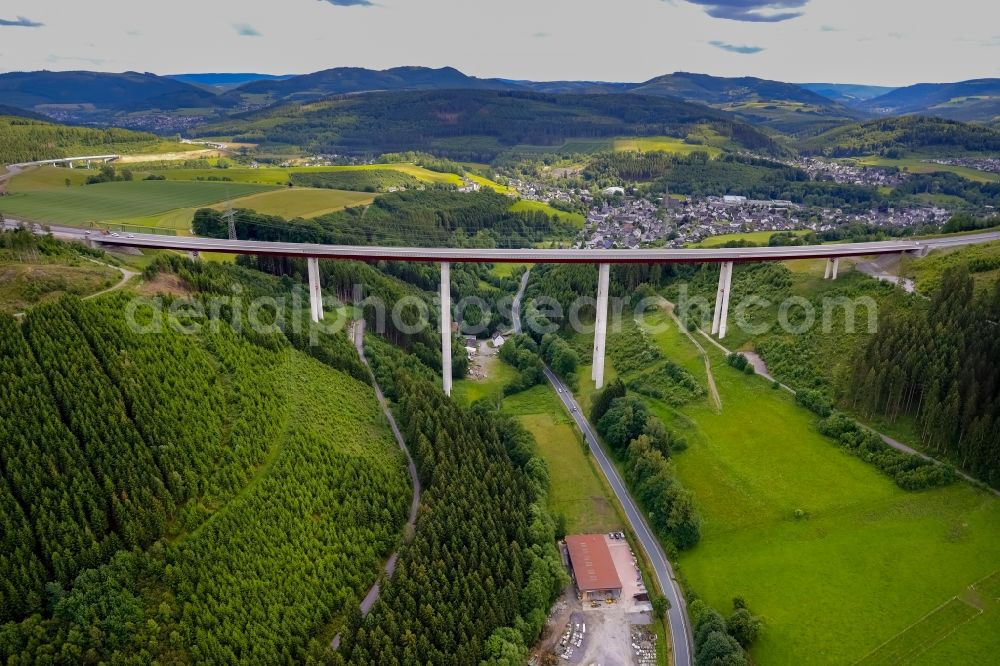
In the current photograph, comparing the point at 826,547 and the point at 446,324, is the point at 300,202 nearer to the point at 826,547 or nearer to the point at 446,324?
the point at 446,324

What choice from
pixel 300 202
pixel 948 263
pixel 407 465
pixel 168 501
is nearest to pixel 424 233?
pixel 300 202

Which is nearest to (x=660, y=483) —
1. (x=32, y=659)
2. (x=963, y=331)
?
(x=963, y=331)

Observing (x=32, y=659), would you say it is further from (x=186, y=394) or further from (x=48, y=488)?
(x=186, y=394)

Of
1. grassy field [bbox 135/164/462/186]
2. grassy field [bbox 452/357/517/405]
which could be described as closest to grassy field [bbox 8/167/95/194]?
grassy field [bbox 135/164/462/186]

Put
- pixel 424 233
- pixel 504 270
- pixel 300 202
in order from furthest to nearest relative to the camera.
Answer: pixel 504 270, pixel 424 233, pixel 300 202

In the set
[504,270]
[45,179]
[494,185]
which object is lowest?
[504,270]

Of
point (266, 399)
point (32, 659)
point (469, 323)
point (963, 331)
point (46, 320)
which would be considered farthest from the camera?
point (469, 323)

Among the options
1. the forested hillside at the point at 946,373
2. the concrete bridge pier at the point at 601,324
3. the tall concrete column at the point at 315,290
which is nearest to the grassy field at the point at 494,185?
the concrete bridge pier at the point at 601,324

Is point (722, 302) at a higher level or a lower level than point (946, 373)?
higher
